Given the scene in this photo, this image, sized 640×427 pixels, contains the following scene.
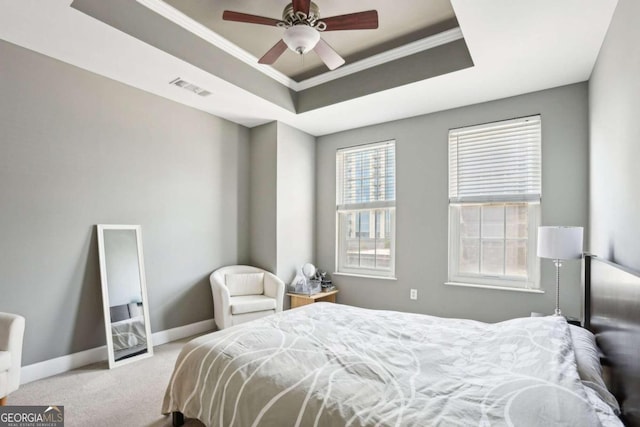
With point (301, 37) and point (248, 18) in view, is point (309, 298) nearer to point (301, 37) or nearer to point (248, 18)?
point (301, 37)

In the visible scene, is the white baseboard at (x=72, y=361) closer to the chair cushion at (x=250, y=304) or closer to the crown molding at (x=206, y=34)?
the chair cushion at (x=250, y=304)

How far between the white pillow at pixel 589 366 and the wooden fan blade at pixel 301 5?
2.53m

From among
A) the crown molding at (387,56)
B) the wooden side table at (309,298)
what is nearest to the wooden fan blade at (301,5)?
the crown molding at (387,56)

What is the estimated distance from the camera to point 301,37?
222 centimetres

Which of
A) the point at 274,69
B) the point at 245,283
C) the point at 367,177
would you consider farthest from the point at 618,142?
the point at 245,283

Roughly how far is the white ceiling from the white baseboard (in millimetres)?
2610

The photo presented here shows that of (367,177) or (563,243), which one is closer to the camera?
(563,243)

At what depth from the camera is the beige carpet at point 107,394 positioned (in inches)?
82.7

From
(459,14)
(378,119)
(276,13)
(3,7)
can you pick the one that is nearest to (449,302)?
(378,119)

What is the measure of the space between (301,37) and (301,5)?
0.65 feet

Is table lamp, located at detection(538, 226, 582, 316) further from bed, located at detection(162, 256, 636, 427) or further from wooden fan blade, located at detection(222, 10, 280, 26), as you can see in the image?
wooden fan blade, located at detection(222, 10, 280, 26)

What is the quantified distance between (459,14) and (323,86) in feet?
6.10

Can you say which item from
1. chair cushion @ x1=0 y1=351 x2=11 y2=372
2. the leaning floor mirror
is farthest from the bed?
the leaning floor mirror

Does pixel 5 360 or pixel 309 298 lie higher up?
pixel 5 360
